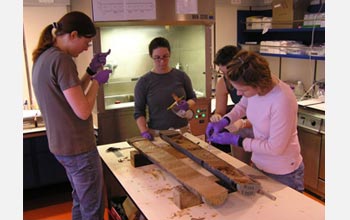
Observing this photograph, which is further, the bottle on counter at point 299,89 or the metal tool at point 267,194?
the bottle on counter at point 299,89

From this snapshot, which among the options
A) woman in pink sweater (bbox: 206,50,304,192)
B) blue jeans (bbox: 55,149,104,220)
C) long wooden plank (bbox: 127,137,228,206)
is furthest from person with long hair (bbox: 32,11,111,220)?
woman in pink sweater (bbox: 206,50,304,192)

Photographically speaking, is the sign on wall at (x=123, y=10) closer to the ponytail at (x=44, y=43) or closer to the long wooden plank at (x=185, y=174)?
the ponytail at (x=44, y=43)

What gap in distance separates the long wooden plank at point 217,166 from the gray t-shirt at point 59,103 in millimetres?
528

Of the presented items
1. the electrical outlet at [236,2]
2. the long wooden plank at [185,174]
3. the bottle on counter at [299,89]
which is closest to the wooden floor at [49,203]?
the long wooden plank at [185,174]

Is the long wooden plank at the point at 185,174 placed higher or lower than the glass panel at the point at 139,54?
lower

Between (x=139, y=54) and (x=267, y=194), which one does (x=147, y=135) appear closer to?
(x=267, y=194)

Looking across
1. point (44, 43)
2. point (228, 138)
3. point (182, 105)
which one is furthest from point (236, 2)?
point (44, 43)

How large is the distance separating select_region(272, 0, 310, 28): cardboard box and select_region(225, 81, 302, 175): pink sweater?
2.05 meters

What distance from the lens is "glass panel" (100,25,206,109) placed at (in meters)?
2.92

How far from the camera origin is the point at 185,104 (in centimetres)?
226

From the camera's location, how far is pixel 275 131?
1.53 metres

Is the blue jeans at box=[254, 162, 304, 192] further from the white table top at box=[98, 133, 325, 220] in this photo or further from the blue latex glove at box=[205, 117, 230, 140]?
the blue latex glove at box=[205, 117, 230, 140]

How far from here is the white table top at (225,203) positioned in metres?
1.37

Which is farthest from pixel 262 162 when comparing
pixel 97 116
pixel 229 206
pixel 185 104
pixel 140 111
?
pixel 97 116
